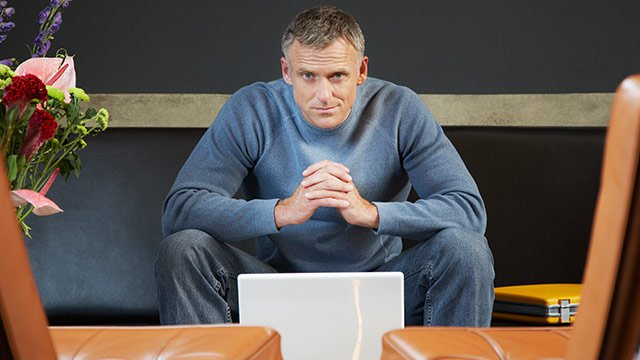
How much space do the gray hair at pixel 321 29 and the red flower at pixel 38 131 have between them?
3.89ft

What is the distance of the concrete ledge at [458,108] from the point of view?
348 centimetres

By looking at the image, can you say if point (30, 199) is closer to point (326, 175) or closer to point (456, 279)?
point (326, 175)

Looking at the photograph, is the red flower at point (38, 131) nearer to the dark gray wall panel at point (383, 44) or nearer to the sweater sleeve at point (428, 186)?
the sweater sleeve at point (428, 186)

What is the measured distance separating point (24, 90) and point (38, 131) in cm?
8

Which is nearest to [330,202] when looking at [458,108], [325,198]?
[325,198]

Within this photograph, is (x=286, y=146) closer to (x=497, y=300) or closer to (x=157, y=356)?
(x=497, y=300)

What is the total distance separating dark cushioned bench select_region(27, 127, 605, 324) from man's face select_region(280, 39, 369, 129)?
0.42 meters

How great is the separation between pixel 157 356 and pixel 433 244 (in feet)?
3.41

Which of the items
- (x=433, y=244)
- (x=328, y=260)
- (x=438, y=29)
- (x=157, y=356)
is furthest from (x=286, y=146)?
(x=157, y=356)

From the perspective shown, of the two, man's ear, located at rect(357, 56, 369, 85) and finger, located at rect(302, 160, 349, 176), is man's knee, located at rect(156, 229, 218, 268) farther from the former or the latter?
man's ear, located at rect(357, 56, 369, 85)

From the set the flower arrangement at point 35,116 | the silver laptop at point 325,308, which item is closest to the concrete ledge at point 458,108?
the silver laptop at point 325,308

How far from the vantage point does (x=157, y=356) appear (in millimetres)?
1500

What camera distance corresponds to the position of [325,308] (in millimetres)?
2131

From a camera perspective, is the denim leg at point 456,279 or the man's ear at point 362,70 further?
the man's ear at point 362,70
